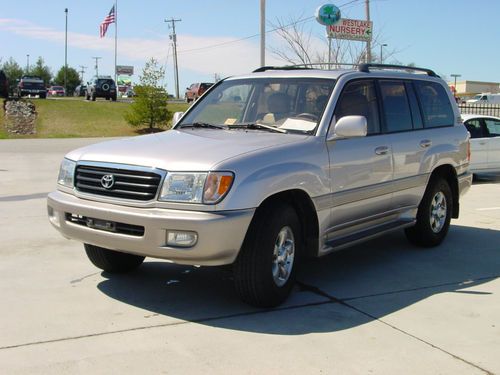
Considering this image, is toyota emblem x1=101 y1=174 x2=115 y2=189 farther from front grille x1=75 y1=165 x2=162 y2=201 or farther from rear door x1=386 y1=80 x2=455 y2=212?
rear door x1=386 y1=80 x2=455 y2=212

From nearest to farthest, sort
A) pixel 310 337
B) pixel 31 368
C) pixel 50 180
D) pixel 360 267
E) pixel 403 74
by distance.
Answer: pixel 31 368 → pixel 310 337 → pixel 360 267 → pixel 403 74 → pixel 50 180

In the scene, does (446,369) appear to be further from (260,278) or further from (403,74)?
(403,74)

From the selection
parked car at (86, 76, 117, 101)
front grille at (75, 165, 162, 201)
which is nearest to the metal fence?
front grille at (75, 165, 162, 201)

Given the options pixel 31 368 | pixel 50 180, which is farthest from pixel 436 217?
pixel 50 180

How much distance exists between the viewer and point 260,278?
15.8 ft

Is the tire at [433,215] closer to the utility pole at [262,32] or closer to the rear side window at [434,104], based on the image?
the rear side window at [434,104]

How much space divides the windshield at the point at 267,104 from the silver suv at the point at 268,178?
1 cm

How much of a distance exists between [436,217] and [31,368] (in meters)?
5.02

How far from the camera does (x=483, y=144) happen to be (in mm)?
13508

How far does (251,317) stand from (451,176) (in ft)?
12.6

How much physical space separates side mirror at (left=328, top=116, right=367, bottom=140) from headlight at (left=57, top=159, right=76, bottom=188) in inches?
88.3

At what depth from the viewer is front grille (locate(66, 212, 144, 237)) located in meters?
4.70

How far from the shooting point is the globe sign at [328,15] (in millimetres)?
26266

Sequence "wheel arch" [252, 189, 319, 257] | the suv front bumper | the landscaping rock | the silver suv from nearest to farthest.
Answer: the suv front bumper
the silver suv
"wheel arch" [252, 189, 319, 257]
the landscaping rock
